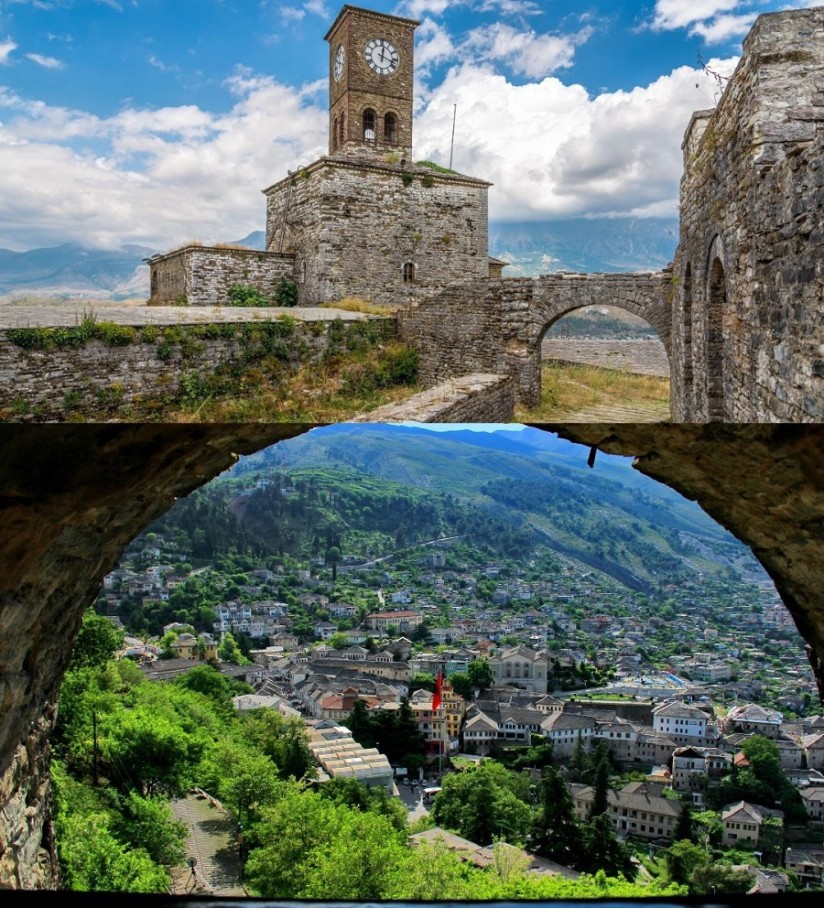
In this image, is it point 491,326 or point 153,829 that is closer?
point 491,326

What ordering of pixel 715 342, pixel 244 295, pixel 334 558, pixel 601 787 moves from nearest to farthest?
pixel 601 787 → pixel 334 558 → pixel 715 342 → pixel 244 295

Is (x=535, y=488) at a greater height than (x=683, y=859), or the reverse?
(x=535, y=488)

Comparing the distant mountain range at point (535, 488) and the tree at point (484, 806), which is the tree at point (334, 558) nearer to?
the distant mountain range at point (535, 488)

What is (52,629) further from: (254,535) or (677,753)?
(677,753)


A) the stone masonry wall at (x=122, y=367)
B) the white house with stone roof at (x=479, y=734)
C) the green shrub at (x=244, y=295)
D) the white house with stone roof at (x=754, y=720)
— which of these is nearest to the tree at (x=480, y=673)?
the white house with stone roof at (x=479, y=734)

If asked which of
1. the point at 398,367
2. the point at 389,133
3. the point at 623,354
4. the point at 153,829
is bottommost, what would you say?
the point at 153,829

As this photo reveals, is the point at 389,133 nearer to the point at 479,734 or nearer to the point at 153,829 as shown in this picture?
the point at 479,734

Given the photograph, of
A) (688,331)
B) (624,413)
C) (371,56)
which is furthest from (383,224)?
(371,56)

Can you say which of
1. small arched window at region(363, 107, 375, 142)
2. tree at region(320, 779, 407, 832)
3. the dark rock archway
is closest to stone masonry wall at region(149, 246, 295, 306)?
small arched window at region(363, 107, 375, 142)
